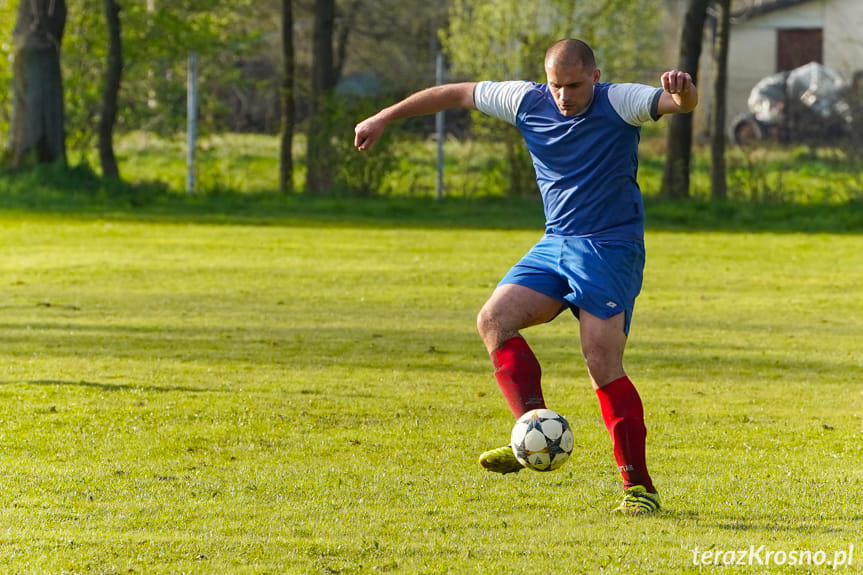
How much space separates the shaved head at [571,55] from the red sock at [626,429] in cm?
133

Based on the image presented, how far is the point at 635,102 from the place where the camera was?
5898 millimetres

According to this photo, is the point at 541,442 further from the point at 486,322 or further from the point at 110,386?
the point at 110,386

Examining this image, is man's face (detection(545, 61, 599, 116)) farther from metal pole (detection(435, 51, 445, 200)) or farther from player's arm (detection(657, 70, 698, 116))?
metal pole (detection(435, 51, 445, 200))

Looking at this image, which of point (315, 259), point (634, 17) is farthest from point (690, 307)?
point (634, 17)

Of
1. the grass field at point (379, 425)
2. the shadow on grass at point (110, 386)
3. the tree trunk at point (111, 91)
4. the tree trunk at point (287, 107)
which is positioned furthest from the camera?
the tree trunk at point (287, 107)

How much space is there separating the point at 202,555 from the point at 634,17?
3804 centimetres

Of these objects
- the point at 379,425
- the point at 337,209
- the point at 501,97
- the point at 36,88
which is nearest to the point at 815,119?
the point at 337,209

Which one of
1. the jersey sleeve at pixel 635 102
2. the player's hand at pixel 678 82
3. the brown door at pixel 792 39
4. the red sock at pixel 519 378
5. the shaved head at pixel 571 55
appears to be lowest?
the red sock at pixel 519 378

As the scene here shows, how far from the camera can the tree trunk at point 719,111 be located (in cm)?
2745

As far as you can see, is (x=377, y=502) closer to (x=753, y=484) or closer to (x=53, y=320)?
(x=753, y=484)

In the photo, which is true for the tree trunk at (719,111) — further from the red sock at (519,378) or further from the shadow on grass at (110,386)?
the red sock at (519,378)

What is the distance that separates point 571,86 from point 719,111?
23.0 m

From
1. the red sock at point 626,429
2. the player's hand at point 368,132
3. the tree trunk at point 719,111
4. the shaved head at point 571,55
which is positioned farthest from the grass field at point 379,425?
the tree trunk at point 719,111

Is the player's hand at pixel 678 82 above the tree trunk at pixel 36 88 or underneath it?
underneath
